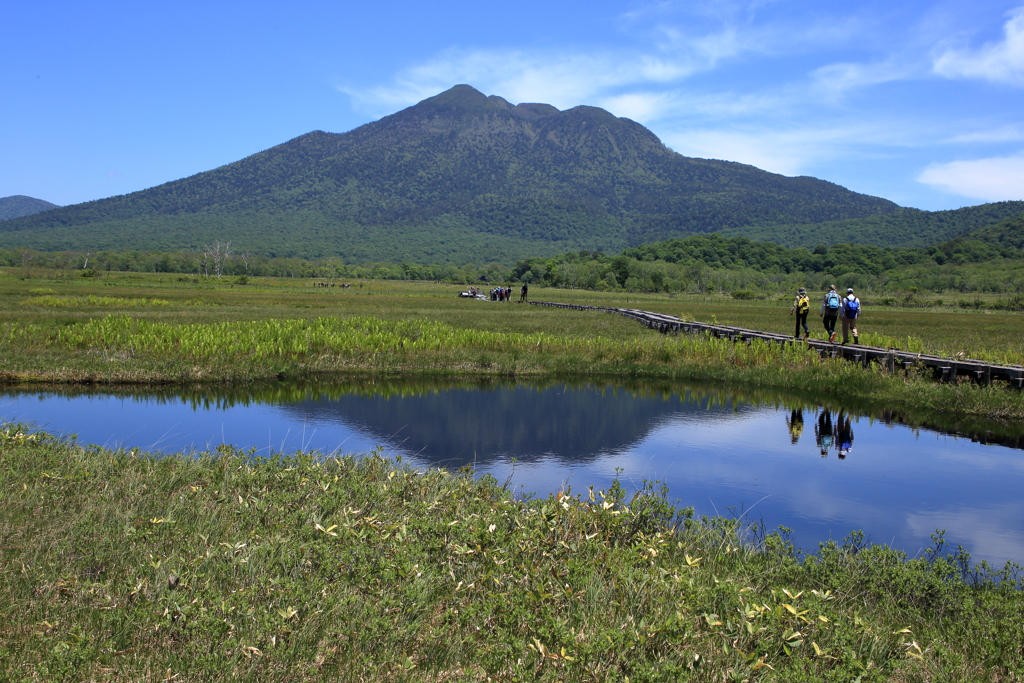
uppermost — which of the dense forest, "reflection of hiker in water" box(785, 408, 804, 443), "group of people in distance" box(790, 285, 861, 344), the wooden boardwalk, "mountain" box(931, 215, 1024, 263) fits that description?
"mountain" box(931, 215, 1024, 263)

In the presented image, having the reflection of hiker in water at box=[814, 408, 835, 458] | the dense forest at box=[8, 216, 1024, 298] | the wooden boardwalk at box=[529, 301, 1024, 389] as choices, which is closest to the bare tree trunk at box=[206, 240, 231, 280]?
the dense forest at box=[8, 216, 1024, 298]

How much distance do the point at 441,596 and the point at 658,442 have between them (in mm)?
8860

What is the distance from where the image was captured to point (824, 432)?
48.0ft

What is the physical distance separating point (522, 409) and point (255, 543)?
10761 millimetres

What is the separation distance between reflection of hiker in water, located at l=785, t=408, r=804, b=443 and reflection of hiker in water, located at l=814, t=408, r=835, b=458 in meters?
0.32

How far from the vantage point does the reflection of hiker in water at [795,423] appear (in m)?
14.2

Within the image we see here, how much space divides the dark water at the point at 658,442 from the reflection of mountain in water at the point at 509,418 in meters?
0.05

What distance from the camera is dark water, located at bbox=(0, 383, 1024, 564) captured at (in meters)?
9.44

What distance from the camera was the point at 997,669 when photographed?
4633 millimetres

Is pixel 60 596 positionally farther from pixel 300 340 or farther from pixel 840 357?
pixel 840 357

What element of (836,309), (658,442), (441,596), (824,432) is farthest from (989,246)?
(441,596)

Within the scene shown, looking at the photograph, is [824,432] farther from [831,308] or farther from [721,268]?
[721,268]

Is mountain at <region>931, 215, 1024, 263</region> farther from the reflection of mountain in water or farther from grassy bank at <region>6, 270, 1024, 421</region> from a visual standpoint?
the reflection of mountain in water

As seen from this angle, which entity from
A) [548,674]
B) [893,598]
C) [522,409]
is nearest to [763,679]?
[548,674]
